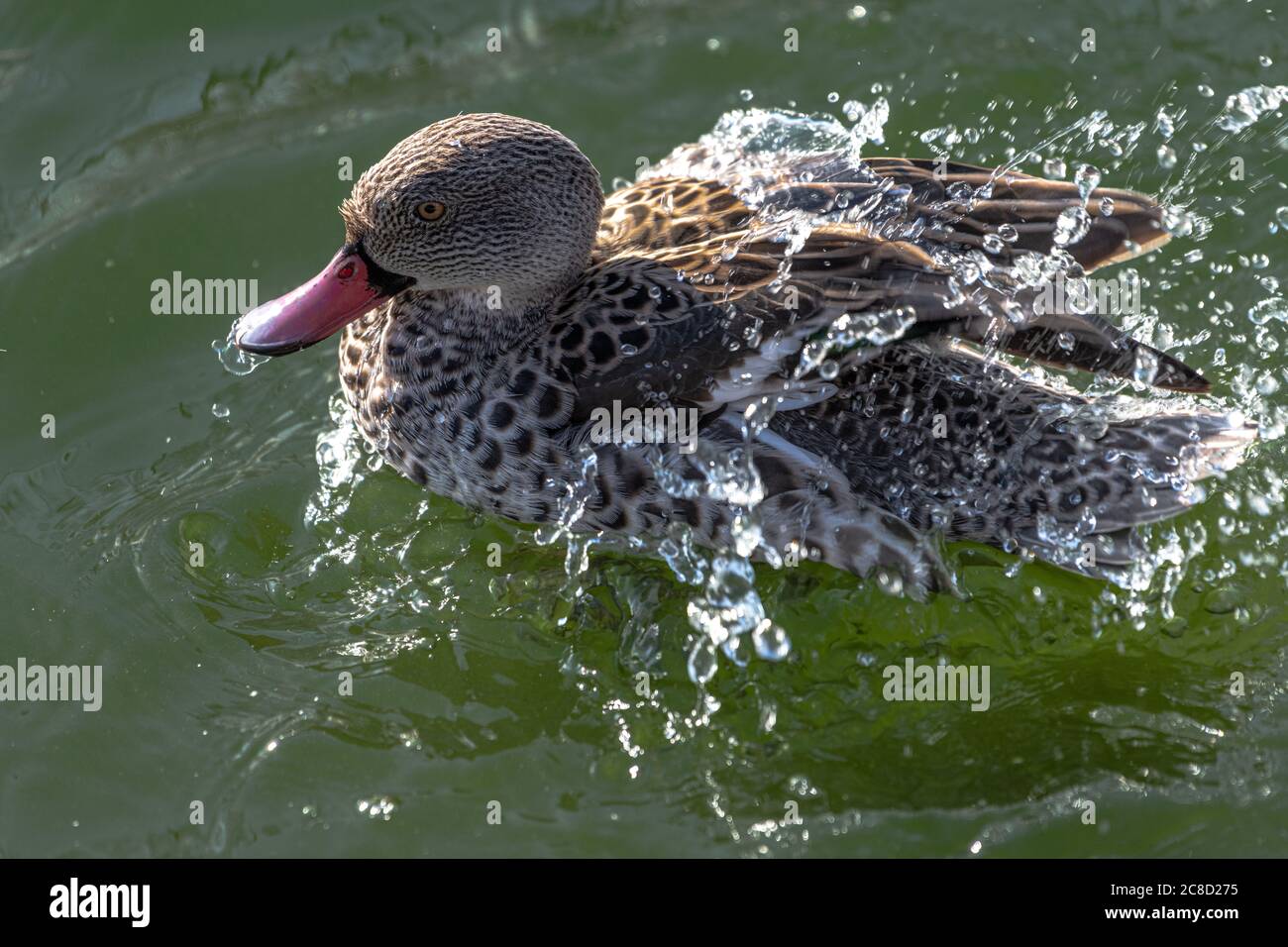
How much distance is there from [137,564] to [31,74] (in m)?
2.96

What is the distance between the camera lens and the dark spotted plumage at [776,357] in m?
4.34

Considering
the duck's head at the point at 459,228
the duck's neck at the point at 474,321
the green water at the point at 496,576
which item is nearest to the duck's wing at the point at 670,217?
the duck's head at the point at 459,228

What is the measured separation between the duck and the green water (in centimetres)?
44

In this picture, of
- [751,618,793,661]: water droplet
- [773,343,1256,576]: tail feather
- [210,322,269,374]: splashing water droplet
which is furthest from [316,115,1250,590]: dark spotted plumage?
[210,322,269,374]: splashing water droplet

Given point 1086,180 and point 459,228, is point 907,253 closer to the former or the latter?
point 1086,180

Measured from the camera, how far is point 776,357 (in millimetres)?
4301

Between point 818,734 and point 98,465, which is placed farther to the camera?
→ point 98,465

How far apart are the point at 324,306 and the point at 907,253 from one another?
1.84 metres

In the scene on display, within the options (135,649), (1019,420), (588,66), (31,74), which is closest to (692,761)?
(1019,420)

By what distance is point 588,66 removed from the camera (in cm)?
695

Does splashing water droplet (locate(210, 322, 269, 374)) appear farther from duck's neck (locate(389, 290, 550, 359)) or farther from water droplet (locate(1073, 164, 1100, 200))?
water droplet (locate(1073, 164, 1100, 200))

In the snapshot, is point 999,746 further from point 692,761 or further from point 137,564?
point 137,564

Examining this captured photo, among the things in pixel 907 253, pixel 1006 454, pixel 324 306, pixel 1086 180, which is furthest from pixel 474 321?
pixel 1086 180

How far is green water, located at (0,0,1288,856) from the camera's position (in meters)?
4.50
